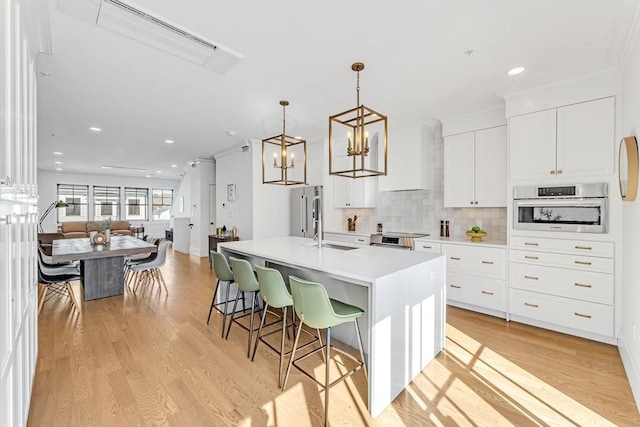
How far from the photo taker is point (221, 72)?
2801 mm

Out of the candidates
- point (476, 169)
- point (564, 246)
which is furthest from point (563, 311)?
point (476, 169)

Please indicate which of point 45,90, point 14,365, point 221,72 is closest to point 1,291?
point 14,365

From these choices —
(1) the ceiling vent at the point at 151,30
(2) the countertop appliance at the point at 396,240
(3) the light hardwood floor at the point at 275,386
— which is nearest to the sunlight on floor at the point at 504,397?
(3) the light hardwood floor at the point at 275,386

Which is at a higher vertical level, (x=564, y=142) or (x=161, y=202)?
(x=564, y=142)

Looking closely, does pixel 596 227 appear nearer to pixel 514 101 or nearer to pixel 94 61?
pixel 514 101

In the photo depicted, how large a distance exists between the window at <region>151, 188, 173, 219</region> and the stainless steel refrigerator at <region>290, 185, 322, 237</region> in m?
9.31

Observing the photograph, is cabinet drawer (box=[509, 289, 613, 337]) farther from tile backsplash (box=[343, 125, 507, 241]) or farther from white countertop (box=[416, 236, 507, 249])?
tile backsplash (box=[343, 125, 507, 241])

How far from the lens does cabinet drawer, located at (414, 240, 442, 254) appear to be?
3.81m

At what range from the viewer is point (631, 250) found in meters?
2.24

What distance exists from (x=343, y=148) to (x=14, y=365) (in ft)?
15.8

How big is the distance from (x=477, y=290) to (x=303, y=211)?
10.8 feet

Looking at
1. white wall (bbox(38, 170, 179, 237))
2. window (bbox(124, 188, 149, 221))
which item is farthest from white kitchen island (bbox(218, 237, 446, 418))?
window (bbox(124, 188, 149, 221))

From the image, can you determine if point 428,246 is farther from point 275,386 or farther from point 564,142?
point 275,386

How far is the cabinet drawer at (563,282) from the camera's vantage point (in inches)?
106
